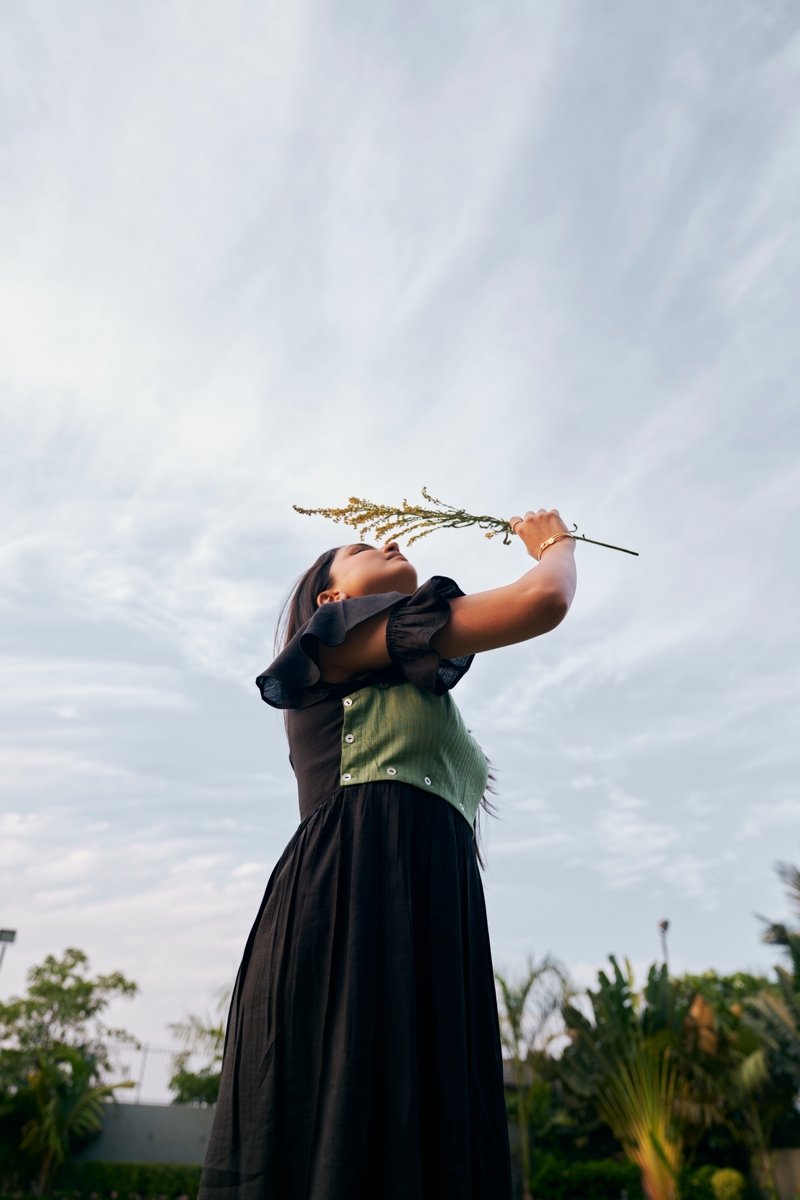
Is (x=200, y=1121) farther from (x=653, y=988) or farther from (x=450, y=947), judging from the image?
(x=450, y=947)

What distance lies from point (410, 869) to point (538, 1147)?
817 inches

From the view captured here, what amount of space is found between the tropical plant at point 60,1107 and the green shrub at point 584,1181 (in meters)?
8.52

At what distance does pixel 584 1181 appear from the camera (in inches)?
669

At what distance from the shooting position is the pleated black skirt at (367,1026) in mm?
1406

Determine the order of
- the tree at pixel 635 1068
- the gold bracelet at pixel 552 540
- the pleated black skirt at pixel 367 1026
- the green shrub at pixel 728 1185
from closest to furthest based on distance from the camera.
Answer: the pleated black skirt at pixel 367 1026, the gold bracelet at pixel 552 540, the tree at pixel 635 1068, the green shrub at pixel 728 1185

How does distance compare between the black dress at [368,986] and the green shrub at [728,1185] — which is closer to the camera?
the black dress at [368,986]

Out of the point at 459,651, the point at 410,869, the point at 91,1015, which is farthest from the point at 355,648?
the point at 91,1015

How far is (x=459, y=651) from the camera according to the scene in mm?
1752

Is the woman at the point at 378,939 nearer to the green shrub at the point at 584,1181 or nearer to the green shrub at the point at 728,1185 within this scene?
the green shrub at the point at 584,1181

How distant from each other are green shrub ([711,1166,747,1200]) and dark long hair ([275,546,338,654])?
1908 centimetres

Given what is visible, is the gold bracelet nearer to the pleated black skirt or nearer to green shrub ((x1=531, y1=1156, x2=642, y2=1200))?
the pleated black skirt

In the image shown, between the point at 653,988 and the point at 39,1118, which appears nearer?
the point at 39,1118

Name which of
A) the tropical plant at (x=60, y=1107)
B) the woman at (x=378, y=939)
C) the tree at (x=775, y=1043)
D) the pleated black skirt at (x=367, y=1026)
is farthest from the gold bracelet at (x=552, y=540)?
the tropical plant at (x=60, y=1107)

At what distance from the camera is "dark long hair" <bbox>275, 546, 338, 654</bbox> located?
2.20 meters
